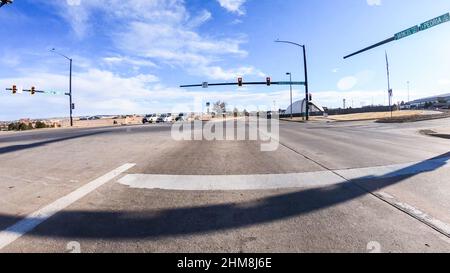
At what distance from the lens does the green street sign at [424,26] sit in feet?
59.8

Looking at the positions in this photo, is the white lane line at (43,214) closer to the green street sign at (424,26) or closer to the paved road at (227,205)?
the paved road at (227,205)

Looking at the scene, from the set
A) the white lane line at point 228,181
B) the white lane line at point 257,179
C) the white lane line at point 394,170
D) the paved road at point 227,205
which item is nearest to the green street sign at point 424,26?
the paved road at point 227,205

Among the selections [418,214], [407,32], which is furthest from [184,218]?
[407,32]

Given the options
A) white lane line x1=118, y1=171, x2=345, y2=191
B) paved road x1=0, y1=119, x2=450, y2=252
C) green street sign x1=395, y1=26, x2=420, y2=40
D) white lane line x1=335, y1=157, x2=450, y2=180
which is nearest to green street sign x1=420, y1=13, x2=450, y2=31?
green street sign x1=395, y1=26, x2=420, y2=40

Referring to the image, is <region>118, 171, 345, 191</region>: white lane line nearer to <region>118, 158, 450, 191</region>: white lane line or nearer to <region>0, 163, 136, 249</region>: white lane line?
<region>118, 158, 450, 191</region>: white lane line

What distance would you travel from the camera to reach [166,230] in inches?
183

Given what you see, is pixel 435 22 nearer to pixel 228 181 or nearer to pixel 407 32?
→ pixel 407 32

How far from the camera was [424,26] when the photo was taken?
64.6 ft

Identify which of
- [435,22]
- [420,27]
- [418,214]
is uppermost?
[420,27]

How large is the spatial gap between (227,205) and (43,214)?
9.06ft

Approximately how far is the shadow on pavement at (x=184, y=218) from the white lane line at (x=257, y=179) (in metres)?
0.86

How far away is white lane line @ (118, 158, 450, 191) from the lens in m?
Answer: 7.16
